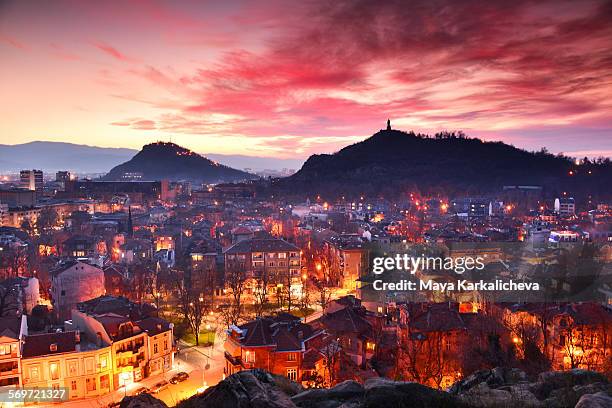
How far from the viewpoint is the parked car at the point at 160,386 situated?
1398cm

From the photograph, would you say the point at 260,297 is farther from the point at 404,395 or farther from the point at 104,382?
the point at 404,395

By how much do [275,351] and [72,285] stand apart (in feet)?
40.5

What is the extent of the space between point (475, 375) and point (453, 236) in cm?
2632

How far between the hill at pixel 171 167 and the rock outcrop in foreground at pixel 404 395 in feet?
568

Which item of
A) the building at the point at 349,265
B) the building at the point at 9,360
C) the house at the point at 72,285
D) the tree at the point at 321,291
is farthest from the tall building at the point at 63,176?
the building at the point at 9,360

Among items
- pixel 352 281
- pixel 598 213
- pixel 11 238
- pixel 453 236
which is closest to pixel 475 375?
pixel 352 281

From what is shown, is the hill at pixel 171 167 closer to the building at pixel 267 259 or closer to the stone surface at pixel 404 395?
the building at pixel 267 259

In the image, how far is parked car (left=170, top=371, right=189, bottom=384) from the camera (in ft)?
48.1

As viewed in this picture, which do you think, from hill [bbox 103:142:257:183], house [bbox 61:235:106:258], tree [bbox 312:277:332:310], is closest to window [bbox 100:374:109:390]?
tree [bbox 312:277:332:310]

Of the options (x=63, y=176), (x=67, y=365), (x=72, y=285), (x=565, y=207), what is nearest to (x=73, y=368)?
(x=67, y=365)

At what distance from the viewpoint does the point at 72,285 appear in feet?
69.3

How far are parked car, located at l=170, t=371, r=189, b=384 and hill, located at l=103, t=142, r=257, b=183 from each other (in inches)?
6441

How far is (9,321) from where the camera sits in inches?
560

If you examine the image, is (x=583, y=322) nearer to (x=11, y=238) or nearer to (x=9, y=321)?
(x=9, y=321)
